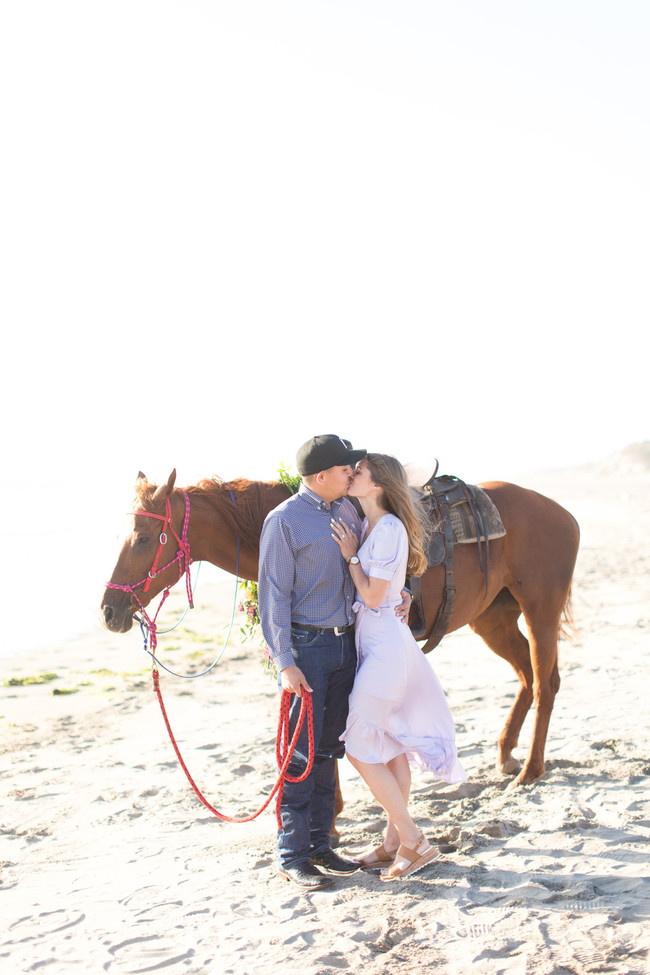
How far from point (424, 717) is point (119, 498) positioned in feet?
106

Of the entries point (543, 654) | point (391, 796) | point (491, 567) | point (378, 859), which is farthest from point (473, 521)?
point (378, 859)

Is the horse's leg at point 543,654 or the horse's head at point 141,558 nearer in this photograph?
the horse's head at point 141,558

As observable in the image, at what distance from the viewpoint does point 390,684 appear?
11.6 ft

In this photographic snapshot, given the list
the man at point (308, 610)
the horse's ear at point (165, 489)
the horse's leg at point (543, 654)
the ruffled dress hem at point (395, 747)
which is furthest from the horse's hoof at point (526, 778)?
the horse's ear at point (165, 489)

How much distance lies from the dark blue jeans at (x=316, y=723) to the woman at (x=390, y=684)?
104 mm

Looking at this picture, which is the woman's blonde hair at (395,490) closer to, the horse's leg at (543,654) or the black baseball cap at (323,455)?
the black baseball cap at (323,455)

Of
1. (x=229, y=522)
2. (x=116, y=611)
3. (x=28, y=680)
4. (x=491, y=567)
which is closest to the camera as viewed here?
(x=116, y=611)

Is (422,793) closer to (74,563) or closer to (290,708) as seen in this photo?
(290,708)

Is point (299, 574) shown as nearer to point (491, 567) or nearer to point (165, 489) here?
point (165, 489)

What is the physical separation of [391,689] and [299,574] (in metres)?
0.65

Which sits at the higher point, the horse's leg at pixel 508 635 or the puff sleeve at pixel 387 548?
the puff sleeve at pixel 387 548

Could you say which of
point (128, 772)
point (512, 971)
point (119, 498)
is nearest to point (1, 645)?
point (128, 772)

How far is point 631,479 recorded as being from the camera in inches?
1553

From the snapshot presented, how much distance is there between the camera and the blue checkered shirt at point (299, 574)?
3.48 m
